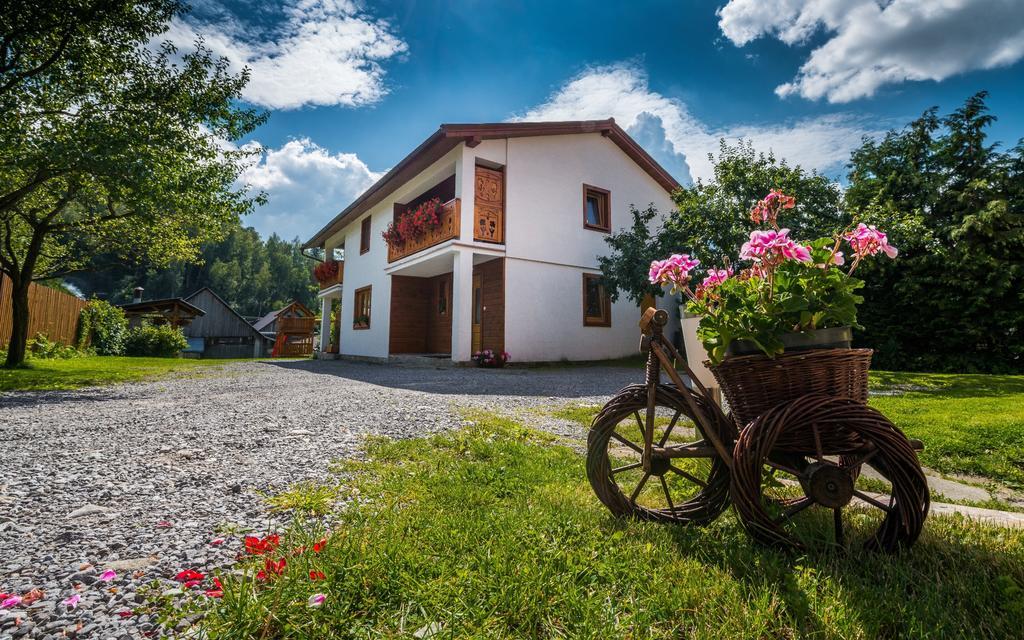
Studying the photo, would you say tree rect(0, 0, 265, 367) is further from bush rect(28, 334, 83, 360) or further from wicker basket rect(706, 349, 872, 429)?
wicker basket rect(706, 349, 872, 429)

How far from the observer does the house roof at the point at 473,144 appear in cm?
1062

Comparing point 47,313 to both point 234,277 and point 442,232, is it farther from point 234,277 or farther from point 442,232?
point 234,277

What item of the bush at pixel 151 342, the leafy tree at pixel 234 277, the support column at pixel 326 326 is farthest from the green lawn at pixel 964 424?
the leafy tree at pixel 234 277

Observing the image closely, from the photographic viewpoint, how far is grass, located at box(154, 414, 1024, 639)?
44.5 inches

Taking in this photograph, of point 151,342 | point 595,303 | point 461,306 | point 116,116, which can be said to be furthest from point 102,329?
point 595,303

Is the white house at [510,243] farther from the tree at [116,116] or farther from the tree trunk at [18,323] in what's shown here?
the tree trunk at [18,323]

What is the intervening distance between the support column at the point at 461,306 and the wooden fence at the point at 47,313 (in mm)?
12569

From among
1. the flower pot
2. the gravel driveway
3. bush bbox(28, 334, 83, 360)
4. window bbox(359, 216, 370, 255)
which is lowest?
the gravel driveway

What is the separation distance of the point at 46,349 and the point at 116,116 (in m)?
10.3

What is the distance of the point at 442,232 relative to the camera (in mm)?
11312

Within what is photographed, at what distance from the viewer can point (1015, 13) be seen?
6.88 meters

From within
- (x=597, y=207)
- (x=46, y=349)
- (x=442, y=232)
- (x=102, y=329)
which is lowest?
(x=46, y=349)

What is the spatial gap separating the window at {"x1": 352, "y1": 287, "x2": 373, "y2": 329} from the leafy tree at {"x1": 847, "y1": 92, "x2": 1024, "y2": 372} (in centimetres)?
1389

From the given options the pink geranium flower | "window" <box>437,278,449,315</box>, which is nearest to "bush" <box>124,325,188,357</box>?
"window" <box>437,278,449,315</box>
